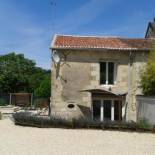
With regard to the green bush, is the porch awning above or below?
above

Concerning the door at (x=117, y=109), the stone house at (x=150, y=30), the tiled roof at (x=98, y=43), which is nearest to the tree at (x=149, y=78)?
the tiled roof at (x=98, y=43)

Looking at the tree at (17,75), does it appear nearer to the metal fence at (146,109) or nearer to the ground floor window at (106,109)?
the ground floor window at (106,109)

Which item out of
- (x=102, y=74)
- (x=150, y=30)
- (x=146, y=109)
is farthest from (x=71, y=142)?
(x=150, y=30)

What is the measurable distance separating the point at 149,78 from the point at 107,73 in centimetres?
309

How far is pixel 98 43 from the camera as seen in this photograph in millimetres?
30094

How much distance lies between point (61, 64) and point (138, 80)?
5360mm

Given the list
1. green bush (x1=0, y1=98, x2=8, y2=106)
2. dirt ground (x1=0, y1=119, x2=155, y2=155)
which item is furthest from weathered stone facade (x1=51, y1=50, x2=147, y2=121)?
green bush (x1=0, y1=98, x2=8, y2=106)

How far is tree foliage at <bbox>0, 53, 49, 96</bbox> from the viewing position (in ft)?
209

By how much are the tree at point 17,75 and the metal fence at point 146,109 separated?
37521mm

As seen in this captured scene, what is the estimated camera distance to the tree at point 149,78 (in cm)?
2744

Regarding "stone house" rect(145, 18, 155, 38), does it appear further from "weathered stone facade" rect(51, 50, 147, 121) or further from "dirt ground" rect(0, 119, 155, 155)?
"dirt ground" rect(0, 119, 155, 155)

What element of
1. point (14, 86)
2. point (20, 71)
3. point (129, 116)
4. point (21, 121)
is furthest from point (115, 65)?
point (20, 71)

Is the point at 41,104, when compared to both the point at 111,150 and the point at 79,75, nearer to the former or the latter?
the point at 79,75

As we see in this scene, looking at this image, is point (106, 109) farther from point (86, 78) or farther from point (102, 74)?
point (86, 78)
